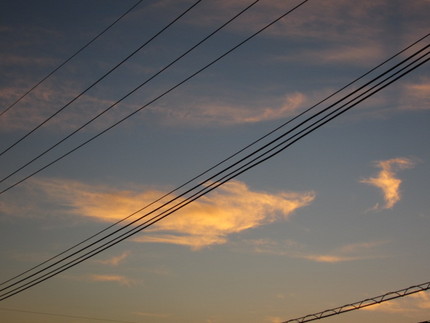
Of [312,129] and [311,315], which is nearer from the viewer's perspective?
[312,129]

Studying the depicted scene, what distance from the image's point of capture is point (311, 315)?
66.1 feet

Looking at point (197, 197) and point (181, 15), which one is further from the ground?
point (181, 15)

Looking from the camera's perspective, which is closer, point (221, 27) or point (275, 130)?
point (275, 130)

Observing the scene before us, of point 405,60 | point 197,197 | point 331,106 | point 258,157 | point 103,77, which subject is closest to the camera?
point 405,60

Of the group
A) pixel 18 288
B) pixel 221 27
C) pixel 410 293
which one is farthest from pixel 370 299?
pixel 18 288

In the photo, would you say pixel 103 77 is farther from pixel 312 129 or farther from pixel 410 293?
pixel 410 293

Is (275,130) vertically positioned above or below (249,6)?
below

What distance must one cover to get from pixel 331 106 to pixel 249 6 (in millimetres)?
3576

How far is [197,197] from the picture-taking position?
13.5 metres

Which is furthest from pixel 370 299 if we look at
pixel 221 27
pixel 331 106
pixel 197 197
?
pixel 221 27

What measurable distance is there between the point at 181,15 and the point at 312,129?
4.67 m

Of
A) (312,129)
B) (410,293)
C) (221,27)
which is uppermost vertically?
(221,27)

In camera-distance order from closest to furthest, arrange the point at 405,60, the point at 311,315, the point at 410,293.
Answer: the point at 405,60
the point at 410,293
the point at 311,315

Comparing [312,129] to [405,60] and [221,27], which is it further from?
[221,27]
